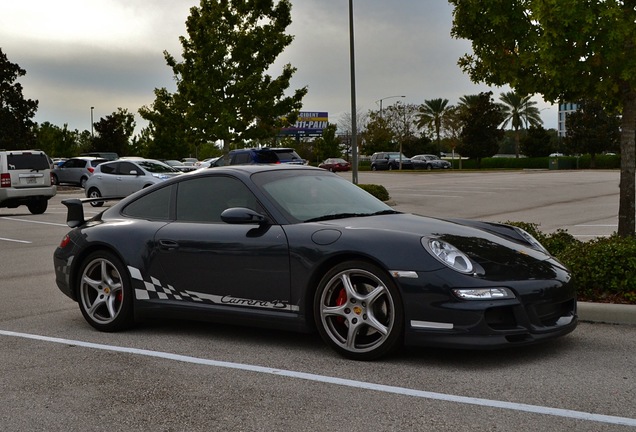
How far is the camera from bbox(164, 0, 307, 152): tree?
4106 cm

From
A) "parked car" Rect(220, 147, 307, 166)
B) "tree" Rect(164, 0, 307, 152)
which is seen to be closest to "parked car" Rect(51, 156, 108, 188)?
"tree" Rect(164, 0, 307, 152)

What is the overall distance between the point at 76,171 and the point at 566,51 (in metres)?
34.9

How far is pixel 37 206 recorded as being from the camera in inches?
931

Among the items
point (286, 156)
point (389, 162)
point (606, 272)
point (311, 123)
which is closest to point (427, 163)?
point (389, 162)

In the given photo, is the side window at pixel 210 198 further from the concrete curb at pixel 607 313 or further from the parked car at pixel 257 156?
the parked car at pixel 257 156

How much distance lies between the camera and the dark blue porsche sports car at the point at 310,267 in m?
5.30

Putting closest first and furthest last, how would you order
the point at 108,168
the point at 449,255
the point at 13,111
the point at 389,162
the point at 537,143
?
1. the point at 449,255
2. the point at 108,168
3. the point at 13,111
4. the point at 389,162
5. the point at 537,143

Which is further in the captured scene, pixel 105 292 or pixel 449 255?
pixel 105 292

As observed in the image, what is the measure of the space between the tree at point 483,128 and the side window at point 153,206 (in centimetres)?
7268

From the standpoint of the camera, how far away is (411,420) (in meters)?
4.30

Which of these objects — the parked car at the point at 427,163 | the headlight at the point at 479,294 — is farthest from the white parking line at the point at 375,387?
the parked car at the point at 427,163

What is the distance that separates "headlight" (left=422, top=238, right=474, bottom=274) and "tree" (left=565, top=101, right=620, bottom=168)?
69597mm

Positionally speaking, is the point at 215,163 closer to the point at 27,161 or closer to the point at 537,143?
the point at 27,161

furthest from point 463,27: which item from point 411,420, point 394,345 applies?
point 411,420
